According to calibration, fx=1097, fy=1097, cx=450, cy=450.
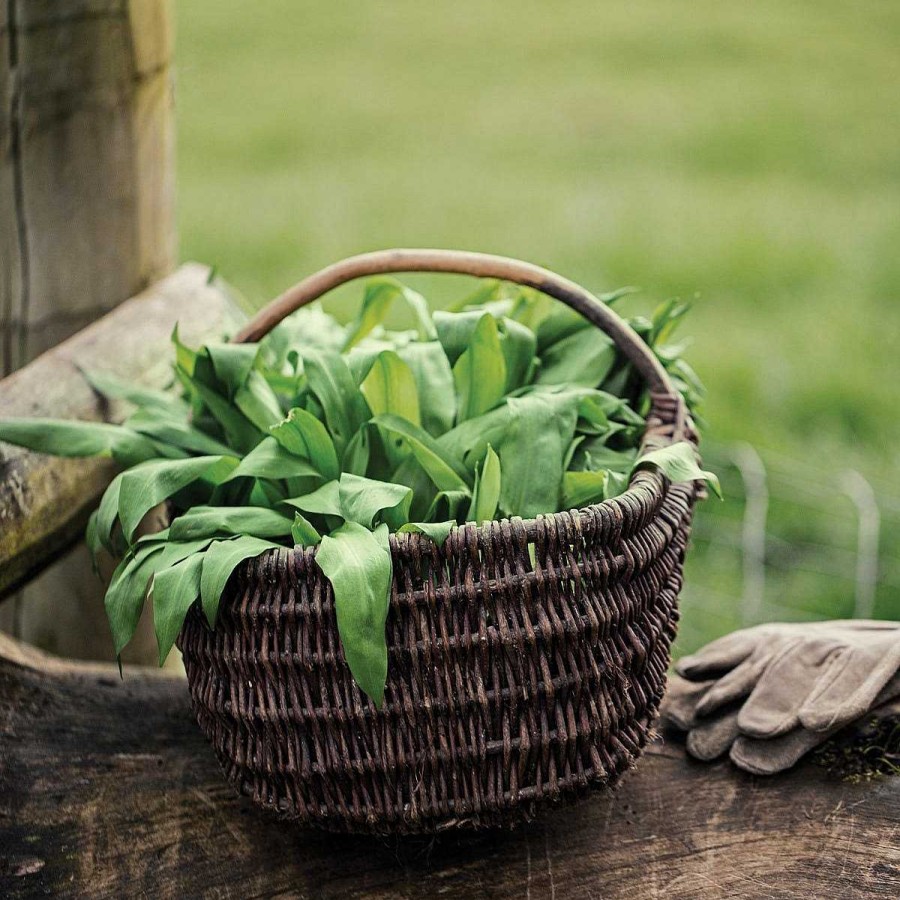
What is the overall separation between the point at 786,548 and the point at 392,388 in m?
2.14

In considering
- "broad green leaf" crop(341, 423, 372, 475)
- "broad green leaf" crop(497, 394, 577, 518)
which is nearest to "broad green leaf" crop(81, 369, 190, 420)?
"broad green leaf" crop(341, 423, 372, 475)

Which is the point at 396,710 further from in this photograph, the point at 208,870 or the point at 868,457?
the point at 868,457

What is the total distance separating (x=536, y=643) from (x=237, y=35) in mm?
9510

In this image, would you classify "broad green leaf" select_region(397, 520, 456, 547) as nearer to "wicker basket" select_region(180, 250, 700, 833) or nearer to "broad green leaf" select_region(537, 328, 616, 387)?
"wicker basket" select_region(180, 250, 700, 833)

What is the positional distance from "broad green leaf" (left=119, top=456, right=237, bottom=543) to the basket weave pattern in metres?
0.19

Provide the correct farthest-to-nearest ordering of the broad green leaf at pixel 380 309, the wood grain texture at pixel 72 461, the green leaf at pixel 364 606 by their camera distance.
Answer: the broad green leaf at pixel 380 309
the wood grain texture at pixel 72 461
the green leaf at pixel 364 606

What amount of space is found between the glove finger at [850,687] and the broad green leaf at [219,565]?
33.1 inches

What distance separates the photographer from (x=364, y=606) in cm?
132

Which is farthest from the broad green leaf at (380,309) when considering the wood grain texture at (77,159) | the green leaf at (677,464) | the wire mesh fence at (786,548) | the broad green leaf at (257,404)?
the wire mesh fence at (786,548)

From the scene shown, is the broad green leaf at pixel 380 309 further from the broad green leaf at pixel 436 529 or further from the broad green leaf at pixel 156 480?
the broad green leaf at pixel 436 529

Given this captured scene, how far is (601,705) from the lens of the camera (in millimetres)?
1436

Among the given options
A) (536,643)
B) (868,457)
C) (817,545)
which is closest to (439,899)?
(536,643)

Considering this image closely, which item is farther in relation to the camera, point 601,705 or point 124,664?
point 124,664

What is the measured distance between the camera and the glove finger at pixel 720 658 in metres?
1.82
